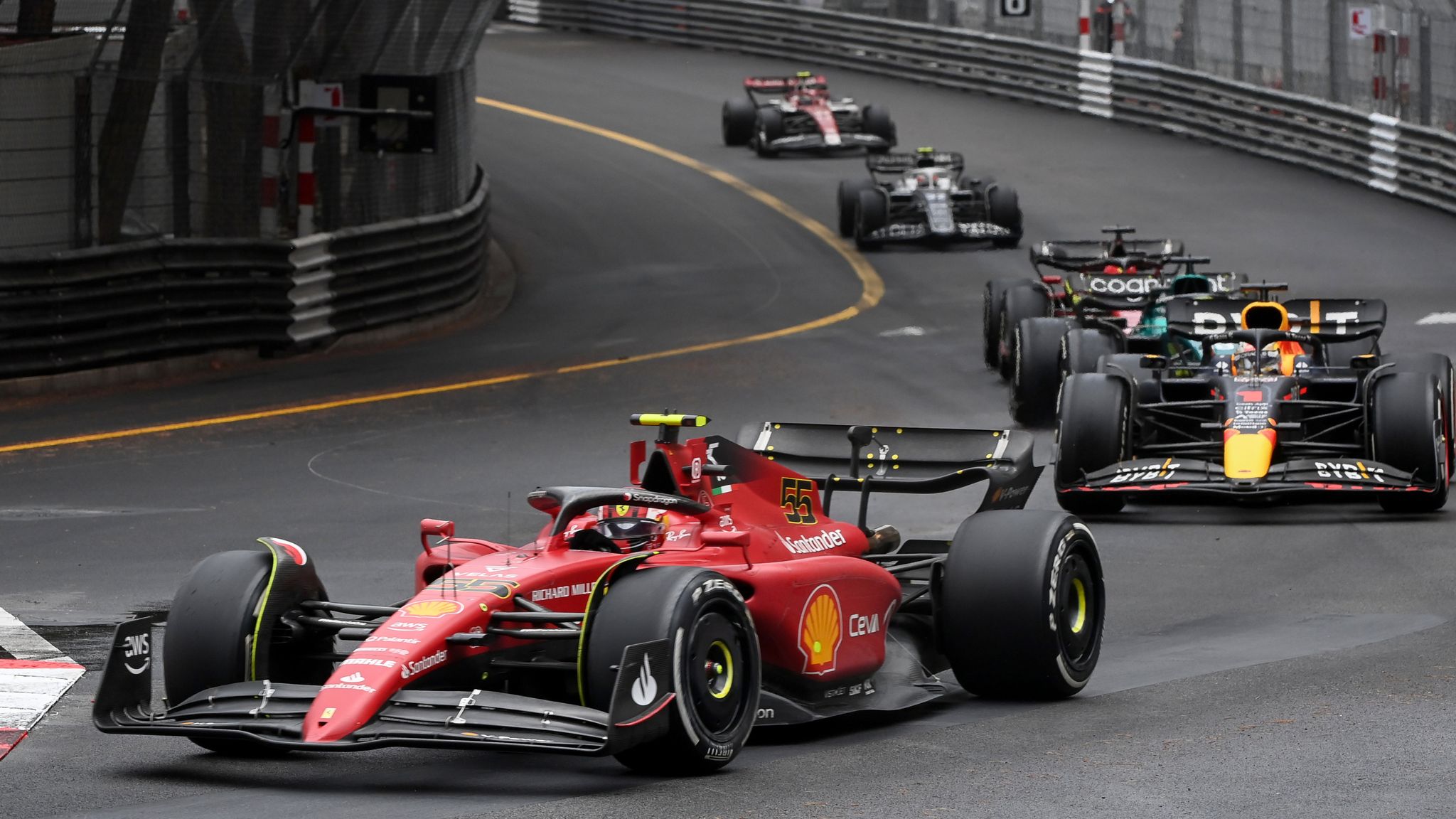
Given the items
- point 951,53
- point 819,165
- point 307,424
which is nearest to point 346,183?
point 307,424

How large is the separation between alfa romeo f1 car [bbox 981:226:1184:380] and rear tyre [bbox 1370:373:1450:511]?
4.99 meters

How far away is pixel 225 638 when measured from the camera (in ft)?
26.7

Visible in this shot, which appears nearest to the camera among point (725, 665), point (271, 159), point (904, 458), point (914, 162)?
point (725, 665)

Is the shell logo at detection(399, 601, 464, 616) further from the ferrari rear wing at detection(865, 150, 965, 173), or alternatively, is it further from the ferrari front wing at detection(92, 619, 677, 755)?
the ferrari rear wing at detection(865, 150, 965, 173)

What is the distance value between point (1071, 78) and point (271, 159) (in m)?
21.2

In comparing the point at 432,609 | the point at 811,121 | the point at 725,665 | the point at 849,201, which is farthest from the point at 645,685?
the point at 811,121

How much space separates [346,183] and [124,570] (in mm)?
11266

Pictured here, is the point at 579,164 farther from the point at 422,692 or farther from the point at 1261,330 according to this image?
the point at 422,692

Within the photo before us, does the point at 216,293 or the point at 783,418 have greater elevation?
the point at 216,293

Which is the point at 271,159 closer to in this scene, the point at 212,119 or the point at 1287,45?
the point at 212,119

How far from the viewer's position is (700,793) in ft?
24.3

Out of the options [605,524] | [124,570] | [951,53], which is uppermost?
[951,53]

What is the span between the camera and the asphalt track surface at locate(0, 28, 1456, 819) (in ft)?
24.8

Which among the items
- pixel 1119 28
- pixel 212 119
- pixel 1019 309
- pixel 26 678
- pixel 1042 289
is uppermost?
pixel 1119 28
